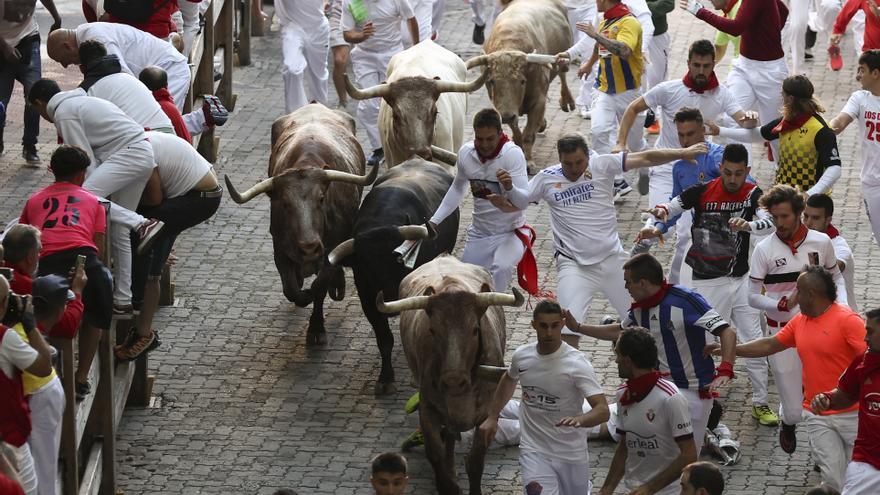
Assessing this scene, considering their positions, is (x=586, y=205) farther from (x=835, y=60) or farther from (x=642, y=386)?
(x=835, y=60)

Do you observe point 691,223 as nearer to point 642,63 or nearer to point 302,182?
point 302,182

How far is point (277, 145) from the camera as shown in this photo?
15.1 m

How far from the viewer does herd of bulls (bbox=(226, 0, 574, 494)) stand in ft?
36.1

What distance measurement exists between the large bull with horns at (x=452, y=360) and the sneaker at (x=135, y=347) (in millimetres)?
2112

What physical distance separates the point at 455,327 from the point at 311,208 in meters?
2.91

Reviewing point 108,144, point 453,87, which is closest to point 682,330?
point 108,144

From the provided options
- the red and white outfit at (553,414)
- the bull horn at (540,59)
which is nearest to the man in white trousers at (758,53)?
the bull horn at (540,59)

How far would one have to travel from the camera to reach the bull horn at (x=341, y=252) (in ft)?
42.3

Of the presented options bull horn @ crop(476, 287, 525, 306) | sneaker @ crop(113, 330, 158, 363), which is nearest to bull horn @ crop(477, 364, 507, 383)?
bull horn @ crop(476, 287, 525, 306)

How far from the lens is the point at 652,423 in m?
9.60

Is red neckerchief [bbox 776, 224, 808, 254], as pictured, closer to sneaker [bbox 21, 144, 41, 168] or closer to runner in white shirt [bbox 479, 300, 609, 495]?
runner in white shirt [bbox 479, 300, 609, 495]

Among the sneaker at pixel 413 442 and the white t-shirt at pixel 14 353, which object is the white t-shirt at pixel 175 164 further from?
the white t-shirt at pixel 14 353

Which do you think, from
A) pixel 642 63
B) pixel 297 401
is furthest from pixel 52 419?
pixel 642 63

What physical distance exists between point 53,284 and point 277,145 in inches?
241
